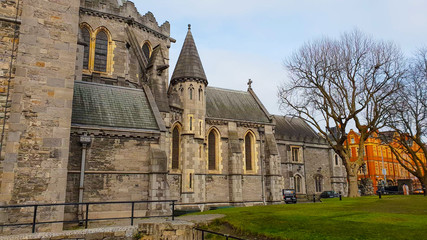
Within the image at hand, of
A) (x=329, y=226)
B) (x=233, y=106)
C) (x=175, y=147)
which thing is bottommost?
(x=329, y=226)

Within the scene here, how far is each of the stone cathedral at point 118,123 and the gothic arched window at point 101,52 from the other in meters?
0.08

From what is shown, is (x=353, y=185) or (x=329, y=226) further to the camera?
(x=353, y=185)

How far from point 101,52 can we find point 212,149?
12.8m

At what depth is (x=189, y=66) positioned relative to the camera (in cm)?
2759

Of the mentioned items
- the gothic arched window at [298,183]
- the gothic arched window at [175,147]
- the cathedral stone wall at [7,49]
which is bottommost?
the gothic arched window at [298,183]

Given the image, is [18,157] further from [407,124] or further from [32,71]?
[407,124]

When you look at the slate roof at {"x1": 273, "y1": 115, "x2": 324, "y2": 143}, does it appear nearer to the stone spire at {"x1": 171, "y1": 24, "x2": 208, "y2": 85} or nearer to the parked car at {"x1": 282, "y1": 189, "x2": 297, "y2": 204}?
the parked car at {"x1": 282, "y1": 189, "x2": 297, "y2": 204}

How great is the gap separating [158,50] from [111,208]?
12.6m

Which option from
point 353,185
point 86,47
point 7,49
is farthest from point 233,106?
point 7,49

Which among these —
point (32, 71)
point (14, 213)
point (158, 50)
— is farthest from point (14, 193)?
point (158, 50)

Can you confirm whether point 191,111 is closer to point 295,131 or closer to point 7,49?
point 7,49

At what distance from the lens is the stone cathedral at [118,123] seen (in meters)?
12.4

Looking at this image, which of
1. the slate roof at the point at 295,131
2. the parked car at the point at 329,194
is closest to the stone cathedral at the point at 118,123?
the slate roof at the point at 295,131

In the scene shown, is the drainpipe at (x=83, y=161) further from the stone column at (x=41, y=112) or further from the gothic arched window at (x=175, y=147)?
the gothic arched window at (x=175, y=147)
